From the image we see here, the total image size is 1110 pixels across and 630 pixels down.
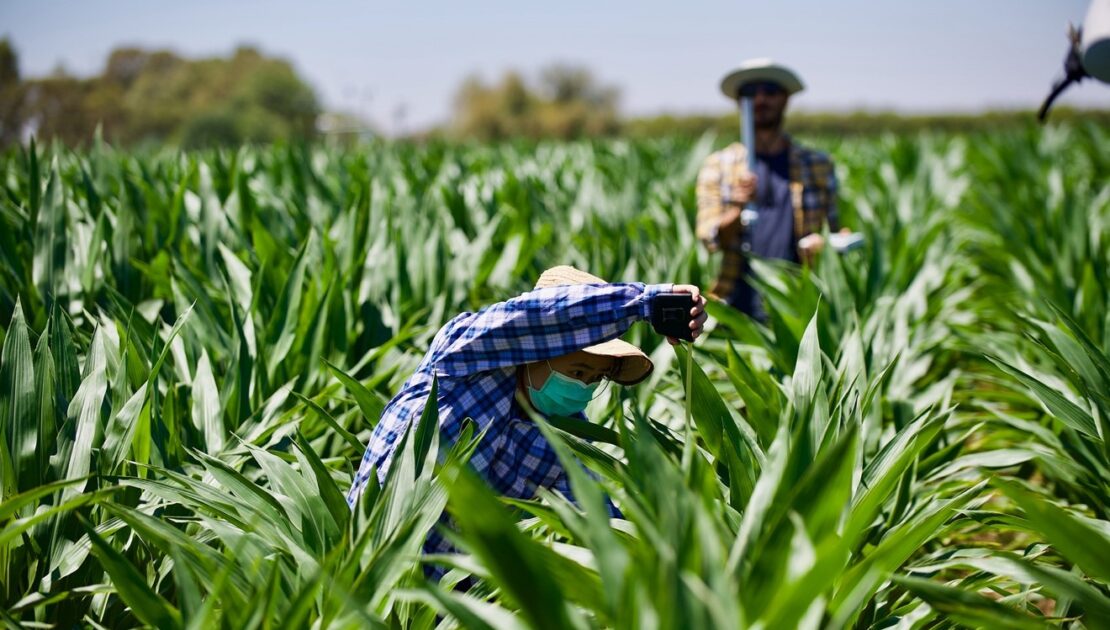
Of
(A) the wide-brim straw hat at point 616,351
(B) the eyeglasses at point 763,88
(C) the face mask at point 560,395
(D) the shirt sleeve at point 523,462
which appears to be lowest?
(D) the shirt sleeve at point 523,462

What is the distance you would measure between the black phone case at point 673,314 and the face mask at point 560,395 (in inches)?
10.0

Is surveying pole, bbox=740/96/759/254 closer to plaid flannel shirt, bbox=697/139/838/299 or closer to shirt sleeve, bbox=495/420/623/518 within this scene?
plaid flannel shirt, bbox=697/139/838/299

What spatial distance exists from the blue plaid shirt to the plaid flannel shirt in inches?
70.5

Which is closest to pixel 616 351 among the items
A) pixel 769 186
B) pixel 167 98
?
pixel 769 186

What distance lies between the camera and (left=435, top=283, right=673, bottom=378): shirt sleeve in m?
1.50

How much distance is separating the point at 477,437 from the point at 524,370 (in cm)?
30

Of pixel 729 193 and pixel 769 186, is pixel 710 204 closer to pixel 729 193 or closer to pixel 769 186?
pixel 729 193

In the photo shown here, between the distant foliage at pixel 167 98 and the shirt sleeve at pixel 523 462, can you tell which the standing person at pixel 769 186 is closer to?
the shirt sleeve at pixel 523 462

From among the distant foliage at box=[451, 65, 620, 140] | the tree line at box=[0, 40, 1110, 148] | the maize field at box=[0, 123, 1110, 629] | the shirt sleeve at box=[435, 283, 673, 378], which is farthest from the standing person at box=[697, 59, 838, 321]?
the distant foliage at box=[451, 65, 620, 140]

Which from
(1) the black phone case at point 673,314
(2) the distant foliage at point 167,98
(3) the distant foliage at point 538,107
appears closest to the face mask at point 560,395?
(1) the black phone case at point 673,314

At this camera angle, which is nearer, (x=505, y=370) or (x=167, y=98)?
(x=505, y=370)

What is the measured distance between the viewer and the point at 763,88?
3.37 metres

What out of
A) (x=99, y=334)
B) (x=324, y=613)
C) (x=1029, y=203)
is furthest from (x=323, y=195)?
(x=1029, y=203)

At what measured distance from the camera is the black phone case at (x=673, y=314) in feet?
4.84
